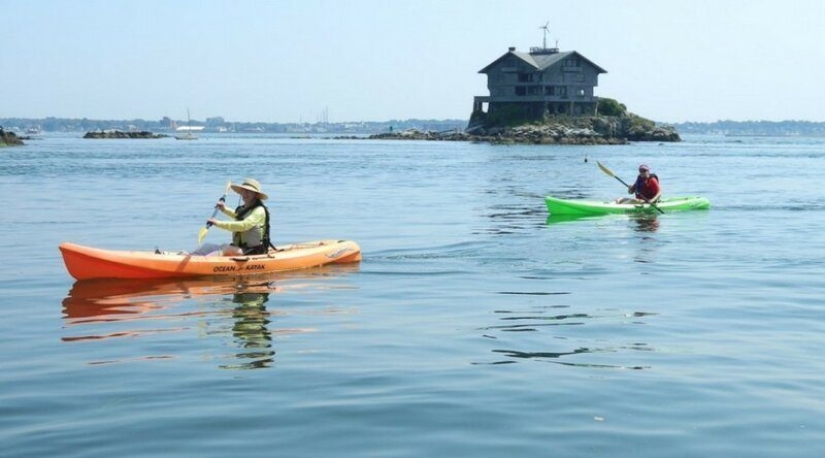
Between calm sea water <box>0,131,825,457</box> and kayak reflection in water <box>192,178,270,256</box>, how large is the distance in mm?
686

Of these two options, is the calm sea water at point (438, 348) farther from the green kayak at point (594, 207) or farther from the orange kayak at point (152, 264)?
the green kayak at point (594, 207)

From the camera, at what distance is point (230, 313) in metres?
12.3

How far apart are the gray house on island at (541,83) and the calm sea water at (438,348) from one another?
8130 centimetres

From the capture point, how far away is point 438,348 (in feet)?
32.9

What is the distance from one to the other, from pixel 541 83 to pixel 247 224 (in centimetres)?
9067

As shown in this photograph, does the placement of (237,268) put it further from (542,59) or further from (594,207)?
(542,59)

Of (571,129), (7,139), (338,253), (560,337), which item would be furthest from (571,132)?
(560,337)

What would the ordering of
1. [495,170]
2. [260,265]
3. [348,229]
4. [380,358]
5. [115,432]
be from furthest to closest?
[495,170]
[348,229]
[260,265]
[380,358]
[115,432]

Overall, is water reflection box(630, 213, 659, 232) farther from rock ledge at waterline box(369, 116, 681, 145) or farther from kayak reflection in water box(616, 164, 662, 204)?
rock ledge at waterline box(369, 116, 681, 145)

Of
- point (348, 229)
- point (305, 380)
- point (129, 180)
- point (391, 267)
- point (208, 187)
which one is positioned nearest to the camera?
point (305, 380)

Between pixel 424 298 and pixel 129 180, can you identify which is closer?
pixel 424 298

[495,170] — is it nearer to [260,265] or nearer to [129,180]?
[129,180]

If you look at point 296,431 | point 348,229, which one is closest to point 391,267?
point 348,229

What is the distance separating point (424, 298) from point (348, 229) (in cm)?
987
